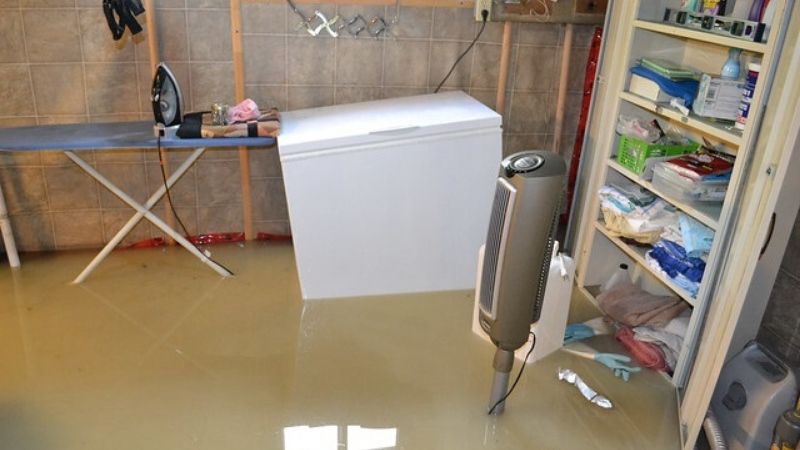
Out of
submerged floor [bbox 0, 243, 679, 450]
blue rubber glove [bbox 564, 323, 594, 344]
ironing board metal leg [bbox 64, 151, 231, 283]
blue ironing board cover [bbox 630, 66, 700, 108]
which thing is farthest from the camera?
ironing board metal leg [bbox 64, 151, 231, 283]

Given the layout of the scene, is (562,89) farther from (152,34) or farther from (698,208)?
(152,34)

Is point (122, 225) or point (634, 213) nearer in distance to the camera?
point (634, 213)

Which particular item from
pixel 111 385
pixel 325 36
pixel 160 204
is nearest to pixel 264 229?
pixel 160 204

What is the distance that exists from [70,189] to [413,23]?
1954mm

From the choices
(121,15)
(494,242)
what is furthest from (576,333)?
(121,15)

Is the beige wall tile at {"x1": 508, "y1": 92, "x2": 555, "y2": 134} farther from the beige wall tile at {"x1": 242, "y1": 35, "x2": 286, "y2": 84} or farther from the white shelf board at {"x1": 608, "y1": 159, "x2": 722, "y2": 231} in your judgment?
the beige wall tile at {"x1": 242, "y1": 35, "x2": 286, "y2": 84}

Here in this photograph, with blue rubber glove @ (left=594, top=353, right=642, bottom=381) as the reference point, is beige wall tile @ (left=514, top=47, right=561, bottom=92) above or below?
above

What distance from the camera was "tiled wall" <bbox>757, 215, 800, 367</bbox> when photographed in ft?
7.28

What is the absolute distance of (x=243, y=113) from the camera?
291 centimetres

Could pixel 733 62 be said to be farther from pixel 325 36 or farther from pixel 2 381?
pixel 2 381

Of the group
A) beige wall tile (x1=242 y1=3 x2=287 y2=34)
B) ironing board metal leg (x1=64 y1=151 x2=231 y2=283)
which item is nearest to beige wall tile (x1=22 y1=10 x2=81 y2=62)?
ironing board metal leg (x1=64 y1=151 x2=231 y2=283)

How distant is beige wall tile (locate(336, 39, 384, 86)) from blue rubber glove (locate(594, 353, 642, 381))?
69.4 inches

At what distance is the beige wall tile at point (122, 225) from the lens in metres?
3.35

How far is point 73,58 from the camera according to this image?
119 inches
